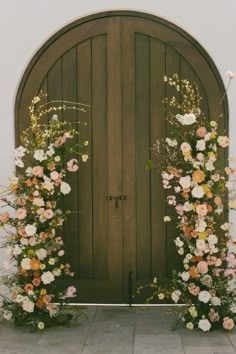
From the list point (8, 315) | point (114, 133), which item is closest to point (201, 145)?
point (114, 133)

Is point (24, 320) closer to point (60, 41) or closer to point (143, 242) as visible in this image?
point (143, 242)

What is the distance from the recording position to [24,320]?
499 centimetres

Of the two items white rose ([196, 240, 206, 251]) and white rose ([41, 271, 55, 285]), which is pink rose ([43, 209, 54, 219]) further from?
white rose ([196, 240, 206, 251])

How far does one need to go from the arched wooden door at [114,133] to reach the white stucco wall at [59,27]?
101mm

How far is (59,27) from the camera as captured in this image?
5488 millimetres

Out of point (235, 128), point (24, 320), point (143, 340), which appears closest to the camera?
point (143, 340)

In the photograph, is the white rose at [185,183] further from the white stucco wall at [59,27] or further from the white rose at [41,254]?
the white rose at [41,254]

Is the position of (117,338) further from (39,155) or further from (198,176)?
(39,155)

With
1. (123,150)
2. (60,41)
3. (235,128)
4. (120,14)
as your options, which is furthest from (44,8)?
(235,128)

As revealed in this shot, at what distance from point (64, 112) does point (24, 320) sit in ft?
6.54

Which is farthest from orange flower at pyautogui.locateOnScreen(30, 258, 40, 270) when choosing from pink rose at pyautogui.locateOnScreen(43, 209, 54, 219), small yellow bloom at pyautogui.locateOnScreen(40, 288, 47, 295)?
pink rose at pyautogui.locateOnScreen(43, 209, 54, 219)

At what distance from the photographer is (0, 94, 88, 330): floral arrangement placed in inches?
192

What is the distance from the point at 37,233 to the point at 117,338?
112 cm

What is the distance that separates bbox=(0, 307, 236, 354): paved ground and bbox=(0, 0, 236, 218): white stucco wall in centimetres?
155
